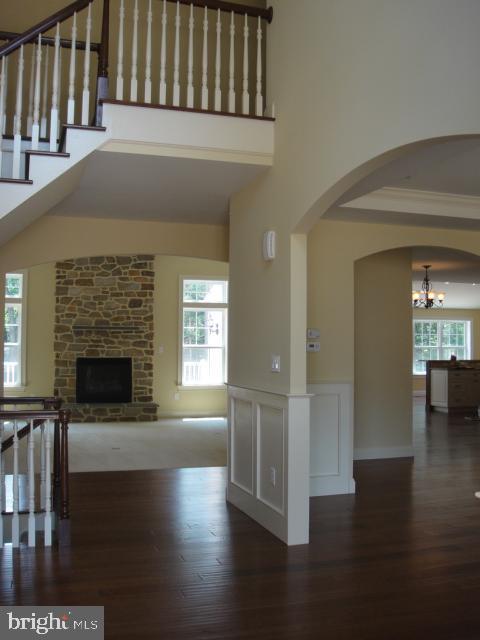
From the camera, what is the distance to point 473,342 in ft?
55.9

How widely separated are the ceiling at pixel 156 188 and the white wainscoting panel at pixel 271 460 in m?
1.71

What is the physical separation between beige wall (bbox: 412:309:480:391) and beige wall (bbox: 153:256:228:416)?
6575 mm

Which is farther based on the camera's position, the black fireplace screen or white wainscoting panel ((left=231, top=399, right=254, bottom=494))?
the black fireplace screen

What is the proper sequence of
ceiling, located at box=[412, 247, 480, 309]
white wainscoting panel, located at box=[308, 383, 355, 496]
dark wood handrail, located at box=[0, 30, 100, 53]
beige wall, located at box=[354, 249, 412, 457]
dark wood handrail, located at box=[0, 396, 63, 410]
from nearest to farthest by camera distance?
dark wood handrail, located at box=[0, 30, 100, 53]
dark wood handrail, located at box=[0, 396, 63, 410]
white wainscoting panel, located at box=[308, 383, 355, 496]
beige wall, located at box=[354, 249, 412, 457]
ceiling, located at box=[412, 247, 480, 309]

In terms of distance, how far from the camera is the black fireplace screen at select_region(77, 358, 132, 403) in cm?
1138

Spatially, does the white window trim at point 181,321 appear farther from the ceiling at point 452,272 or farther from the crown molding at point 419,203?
the crown molding at point 419,203

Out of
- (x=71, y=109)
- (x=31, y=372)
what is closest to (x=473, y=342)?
(x=31, y=372)

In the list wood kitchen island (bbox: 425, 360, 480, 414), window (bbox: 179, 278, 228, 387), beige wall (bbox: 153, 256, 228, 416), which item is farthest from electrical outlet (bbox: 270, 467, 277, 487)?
wood kitchen island (bbox: 425, 360, 480, 414)

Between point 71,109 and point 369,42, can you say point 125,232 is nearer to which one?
point 71,109

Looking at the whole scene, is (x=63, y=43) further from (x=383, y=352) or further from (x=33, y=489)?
(x=383, y=352)

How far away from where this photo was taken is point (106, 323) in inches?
456

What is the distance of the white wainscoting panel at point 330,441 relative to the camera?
5.88 meters

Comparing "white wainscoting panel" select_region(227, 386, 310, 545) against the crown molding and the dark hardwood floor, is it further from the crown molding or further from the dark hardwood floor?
the crown molding

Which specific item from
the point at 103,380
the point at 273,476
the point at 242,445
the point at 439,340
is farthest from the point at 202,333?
the point at 273,476
